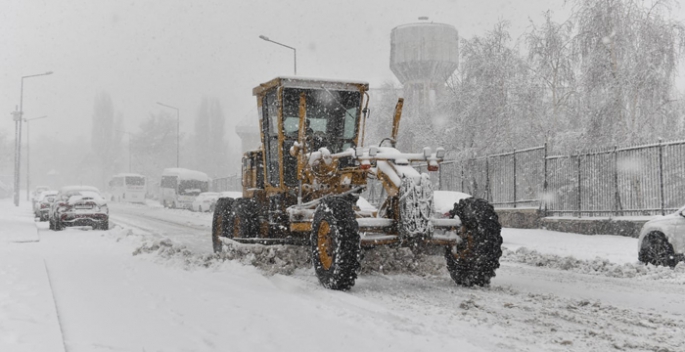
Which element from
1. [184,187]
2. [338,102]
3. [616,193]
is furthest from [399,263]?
[184,187]

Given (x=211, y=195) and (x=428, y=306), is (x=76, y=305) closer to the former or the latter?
(x=428, y=306)

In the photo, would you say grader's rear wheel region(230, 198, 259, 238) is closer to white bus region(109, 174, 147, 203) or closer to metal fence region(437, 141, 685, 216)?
metal fence region(437, 141, 685, 216)

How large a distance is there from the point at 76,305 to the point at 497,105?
2477cm

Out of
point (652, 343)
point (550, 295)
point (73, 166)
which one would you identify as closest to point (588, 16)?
point (550, 295)

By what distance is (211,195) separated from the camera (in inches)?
1626

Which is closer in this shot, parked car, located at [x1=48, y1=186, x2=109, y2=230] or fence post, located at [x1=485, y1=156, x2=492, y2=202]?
parked car, located at [x1=48, y1=186, x2=109, y2=230]

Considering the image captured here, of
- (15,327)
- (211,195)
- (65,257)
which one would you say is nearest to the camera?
(15,327)

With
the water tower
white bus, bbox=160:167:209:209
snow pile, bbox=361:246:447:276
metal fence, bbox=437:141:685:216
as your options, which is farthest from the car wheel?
white bus, bbox=160:167:209:209

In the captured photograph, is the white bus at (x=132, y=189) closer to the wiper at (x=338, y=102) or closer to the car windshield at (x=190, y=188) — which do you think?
the car windshield at (x=190, y=188)

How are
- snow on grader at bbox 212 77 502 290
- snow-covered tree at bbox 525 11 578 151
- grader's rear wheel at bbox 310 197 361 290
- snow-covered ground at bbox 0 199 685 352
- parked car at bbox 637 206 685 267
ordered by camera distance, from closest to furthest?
snow-covered ground at bbox 0 199 685 352
grader's rear wheel at bbox 310 197 361 290
snow on grader at bbox 212 77 502 290
parked car at bbox 637 206 685 267
snow-covered tree at bbox 525 11 578 151

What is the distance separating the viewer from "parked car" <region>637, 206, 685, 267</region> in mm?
10414

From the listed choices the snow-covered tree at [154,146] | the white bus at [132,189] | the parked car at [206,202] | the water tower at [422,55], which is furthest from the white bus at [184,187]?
the snow-covered tree at [154,146]

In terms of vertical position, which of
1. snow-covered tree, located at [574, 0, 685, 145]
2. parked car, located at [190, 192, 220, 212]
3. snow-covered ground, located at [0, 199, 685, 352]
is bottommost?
snow-covered ground, located at [0, 199, 685, 352]

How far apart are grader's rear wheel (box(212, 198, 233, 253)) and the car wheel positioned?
7291mm
